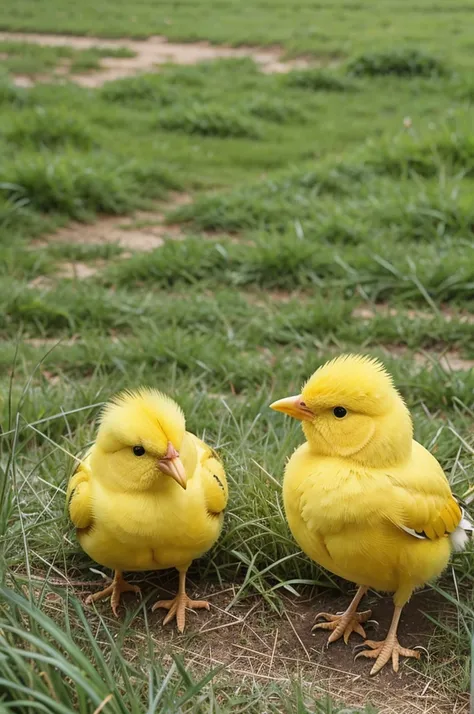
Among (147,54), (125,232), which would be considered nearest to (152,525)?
(125,232)

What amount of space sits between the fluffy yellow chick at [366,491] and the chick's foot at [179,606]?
0.46 meters

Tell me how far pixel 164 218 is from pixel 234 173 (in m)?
1.27

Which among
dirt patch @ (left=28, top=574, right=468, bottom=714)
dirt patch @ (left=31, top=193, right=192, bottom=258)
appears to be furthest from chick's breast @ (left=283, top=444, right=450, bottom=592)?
dirt patch @ (left=31, top=193, right=192, bottom=258)

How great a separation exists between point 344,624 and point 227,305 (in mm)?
2775

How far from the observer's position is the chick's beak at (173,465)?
98.9 inches

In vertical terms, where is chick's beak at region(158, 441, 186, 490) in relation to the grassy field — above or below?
above

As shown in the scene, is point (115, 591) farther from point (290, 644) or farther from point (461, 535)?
point (461, 535)

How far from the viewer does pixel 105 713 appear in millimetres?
2084

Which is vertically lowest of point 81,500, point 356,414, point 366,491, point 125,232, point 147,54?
point 125,232

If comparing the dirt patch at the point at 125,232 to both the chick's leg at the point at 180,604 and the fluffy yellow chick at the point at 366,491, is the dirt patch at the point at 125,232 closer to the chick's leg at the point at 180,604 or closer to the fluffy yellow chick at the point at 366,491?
the chick's leg at the point at 180,604

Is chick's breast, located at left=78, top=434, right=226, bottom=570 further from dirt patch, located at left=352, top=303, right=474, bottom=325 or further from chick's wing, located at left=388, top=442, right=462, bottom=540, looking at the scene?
dirt patch, located at left=352, top=303, right=474, bottom=325

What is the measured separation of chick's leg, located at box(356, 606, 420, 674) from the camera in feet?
8.61

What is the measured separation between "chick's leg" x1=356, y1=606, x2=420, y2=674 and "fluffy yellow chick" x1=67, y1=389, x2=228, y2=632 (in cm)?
57

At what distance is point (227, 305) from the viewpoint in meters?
5.26
